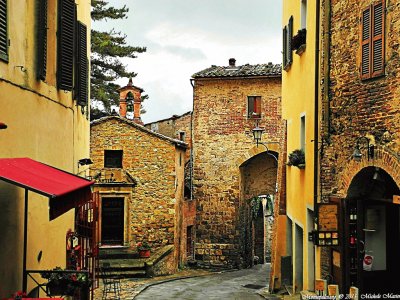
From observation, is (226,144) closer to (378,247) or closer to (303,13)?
(303,13)

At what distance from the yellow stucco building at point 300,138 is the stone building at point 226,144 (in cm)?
847

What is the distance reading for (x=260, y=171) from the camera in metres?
27.6

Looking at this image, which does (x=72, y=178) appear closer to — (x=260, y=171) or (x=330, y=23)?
(x=330, y=23)

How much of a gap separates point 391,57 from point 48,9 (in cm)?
577

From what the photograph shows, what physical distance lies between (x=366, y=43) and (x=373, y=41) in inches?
10.6

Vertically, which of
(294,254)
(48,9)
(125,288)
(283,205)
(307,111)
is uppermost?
(48,9)

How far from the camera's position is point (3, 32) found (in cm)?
717

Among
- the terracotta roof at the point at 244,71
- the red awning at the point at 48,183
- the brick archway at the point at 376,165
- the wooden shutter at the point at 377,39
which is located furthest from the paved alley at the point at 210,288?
the red awning at the point at 48,183

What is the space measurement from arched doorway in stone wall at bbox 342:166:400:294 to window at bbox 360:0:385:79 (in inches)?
68.8

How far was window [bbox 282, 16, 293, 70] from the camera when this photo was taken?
634 inches

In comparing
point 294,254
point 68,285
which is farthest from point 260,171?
point 68,285

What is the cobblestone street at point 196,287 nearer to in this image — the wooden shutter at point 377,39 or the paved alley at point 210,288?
the paved alley at point 210,288

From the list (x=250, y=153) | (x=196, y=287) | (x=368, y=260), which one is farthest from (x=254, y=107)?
(x=368, y=260)

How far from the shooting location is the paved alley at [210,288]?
16.8 meters
